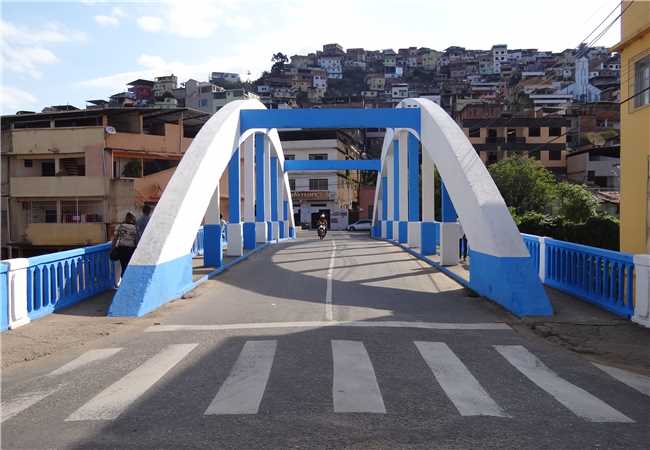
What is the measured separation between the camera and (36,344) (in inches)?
321

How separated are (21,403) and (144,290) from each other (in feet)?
15.8

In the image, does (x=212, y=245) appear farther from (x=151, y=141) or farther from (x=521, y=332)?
(x=151, y=141)

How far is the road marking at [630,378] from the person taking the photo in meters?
6.47

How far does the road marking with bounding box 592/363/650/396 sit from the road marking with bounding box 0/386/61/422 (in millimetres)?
5962

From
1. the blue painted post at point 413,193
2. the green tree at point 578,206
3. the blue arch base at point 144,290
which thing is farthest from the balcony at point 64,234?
the blue arch base at point 144,290

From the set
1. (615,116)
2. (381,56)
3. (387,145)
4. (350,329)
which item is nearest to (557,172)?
(615,116)

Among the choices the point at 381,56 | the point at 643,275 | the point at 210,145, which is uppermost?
the point at 381,56

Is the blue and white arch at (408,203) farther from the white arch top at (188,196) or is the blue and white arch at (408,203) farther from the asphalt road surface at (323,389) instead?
the asphalt road surface at (323,389)

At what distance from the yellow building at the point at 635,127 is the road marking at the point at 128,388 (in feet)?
37.0

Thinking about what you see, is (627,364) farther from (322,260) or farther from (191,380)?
(322,260)

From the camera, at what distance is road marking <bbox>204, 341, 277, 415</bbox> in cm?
533

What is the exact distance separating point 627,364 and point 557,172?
184ft

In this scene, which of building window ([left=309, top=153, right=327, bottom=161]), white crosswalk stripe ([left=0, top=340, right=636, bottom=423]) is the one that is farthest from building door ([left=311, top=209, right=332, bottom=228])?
white crosswalk stripe ([left=0, top=340, right=636, bottom=423])

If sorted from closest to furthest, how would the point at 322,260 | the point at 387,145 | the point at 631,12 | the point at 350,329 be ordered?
the point at 350,329, the point at 631,12, the point at 322,260, the point at 387,145
